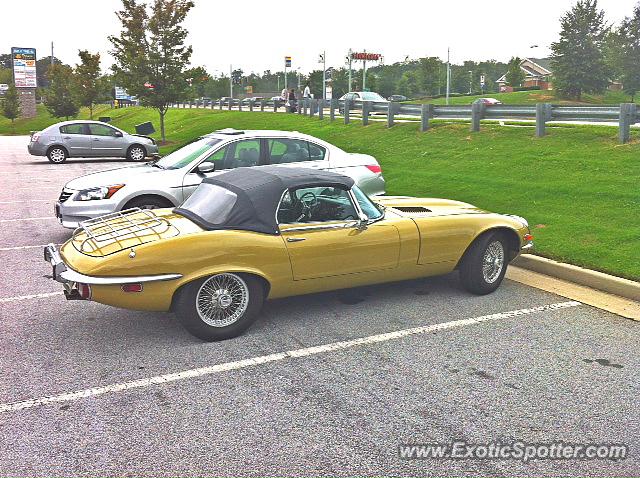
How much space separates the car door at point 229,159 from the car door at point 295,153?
167 millimetres

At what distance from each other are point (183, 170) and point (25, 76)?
231 ft

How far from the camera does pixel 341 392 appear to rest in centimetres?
421

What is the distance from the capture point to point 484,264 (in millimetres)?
6375

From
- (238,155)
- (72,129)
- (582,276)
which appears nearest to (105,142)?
(72,129)

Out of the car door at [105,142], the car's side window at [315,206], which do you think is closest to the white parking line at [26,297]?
the car's side window at [315,206]

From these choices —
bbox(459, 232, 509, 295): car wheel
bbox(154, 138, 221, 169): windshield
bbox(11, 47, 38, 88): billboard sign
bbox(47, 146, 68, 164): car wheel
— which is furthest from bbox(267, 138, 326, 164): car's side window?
bbox(11, 47, 38, 88): billboard sign

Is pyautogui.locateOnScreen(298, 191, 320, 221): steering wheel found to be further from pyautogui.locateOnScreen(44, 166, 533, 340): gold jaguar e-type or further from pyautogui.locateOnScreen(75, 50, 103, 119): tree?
pyautogui.locateOnScreen(75, 50, 103, 119): tree

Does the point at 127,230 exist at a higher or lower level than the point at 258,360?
higher

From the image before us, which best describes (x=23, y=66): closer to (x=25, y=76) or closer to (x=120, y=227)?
(x=25, y=76)

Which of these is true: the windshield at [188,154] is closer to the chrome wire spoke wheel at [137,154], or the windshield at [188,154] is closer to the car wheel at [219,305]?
the car wheel at [219,305]

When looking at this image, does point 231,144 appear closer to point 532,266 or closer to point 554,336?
point 532,266

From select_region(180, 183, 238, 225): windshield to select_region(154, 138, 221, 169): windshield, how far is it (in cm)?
256

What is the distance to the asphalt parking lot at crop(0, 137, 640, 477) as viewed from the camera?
3.42 m

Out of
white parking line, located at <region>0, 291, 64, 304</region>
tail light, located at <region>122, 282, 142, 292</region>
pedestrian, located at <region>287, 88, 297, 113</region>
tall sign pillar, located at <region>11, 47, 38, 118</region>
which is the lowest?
white parking line, located at <region>0, 291, 64, 304</region>
